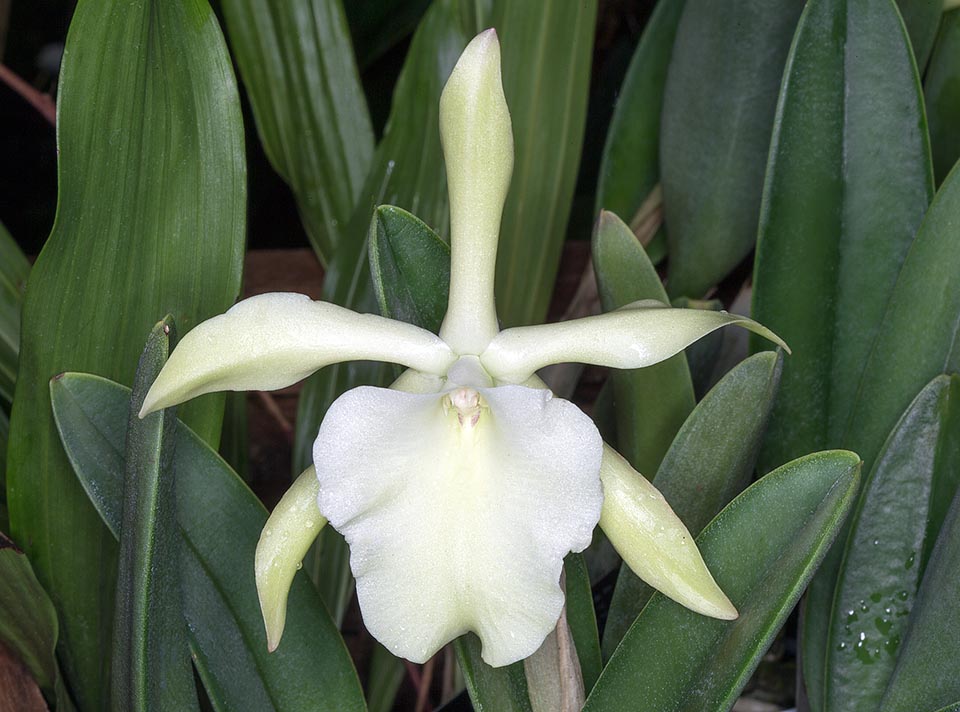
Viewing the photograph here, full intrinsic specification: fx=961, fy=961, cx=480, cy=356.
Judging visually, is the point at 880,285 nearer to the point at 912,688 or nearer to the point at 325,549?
the point at 912,688

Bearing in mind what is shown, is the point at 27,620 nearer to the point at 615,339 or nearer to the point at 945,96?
the point at 615,339

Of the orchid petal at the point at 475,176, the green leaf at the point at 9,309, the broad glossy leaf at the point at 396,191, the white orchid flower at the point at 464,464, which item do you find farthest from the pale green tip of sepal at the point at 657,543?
the green leaf at the point at 9,309

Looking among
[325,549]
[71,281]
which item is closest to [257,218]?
[325,549]

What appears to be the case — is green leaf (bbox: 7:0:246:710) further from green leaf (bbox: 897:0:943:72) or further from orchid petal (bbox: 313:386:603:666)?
green leaf (bbox: 897:0:943:72)

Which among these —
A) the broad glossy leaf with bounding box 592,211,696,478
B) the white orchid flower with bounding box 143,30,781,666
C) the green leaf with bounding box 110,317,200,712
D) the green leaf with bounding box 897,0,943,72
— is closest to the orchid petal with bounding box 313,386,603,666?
the white orchid flower with bounding box 143,30,781,666

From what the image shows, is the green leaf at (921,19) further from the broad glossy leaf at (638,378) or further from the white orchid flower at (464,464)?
the white orchid flower at (464,464)

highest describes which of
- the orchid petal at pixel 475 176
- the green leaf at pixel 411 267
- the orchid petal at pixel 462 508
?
the orchid petal at pixel 475 176
